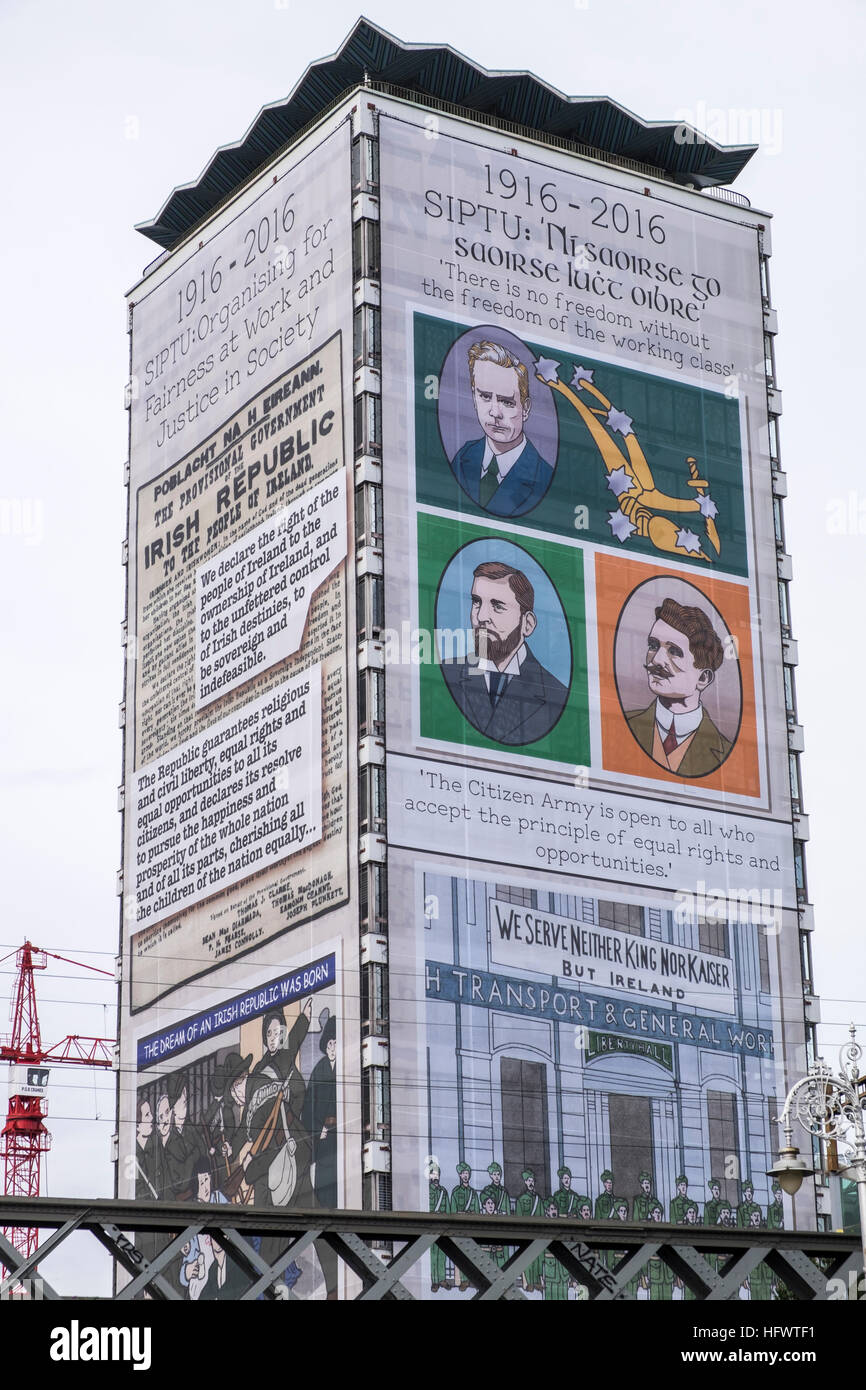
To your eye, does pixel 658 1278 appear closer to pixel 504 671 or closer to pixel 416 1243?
pixel 504 671

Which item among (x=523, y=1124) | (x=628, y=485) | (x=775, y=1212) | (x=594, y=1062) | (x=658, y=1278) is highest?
(x=628, y=485)

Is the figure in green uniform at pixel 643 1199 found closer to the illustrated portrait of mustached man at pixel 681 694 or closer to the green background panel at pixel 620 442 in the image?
the illustrated portrait of mustached man at pixel 681 694

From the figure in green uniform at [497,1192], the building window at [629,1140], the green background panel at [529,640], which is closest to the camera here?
the figure in green uniform at [497,1192]

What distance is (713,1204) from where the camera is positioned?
93.3 m

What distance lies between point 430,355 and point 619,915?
23.3 metres

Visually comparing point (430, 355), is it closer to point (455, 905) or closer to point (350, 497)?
point (350, 497)

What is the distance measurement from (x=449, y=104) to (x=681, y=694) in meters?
26.6

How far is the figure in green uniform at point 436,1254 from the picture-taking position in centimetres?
8569

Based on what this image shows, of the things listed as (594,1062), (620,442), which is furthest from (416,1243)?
(620,442)

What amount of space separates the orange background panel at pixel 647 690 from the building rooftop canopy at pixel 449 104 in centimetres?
1983

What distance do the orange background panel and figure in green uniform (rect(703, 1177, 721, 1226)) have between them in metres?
15.9

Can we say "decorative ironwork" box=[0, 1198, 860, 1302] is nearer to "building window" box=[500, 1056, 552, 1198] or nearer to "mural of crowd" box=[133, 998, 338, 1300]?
"mural of crowd" box=[133, 998, 338, 1300]

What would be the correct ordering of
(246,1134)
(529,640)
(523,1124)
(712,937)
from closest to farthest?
(523,1124)
(246,1134)
(529,640)
(712,937)

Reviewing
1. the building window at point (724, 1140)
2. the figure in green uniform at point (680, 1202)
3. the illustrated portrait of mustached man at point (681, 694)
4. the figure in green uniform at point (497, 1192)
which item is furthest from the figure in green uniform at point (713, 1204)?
the illustrated portrait of mustached man at point (681, 694)
